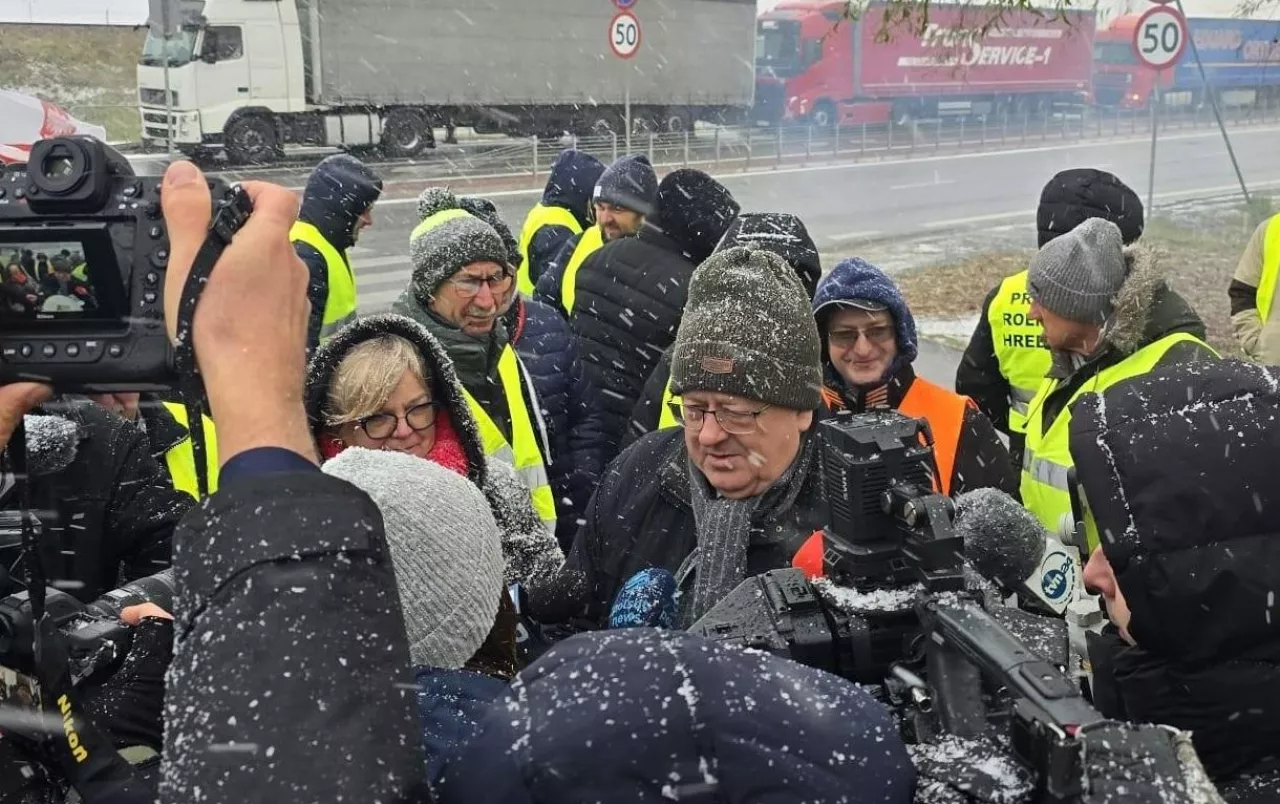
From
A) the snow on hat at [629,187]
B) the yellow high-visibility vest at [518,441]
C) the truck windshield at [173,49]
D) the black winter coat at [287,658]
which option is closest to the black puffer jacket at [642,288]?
the yellow high-visibility vest at [518,441]

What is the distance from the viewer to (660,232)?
465 centimetres

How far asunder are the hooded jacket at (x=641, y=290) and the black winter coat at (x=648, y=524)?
1.66 metres

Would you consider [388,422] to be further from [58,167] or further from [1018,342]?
[1018,342]

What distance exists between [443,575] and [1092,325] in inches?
105

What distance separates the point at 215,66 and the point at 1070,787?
2321cm

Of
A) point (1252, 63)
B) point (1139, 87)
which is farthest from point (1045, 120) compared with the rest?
point (1252, 63)

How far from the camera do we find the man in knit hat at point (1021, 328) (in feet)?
14.3

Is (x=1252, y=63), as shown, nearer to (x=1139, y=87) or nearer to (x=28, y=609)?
(x=1139, y=87)

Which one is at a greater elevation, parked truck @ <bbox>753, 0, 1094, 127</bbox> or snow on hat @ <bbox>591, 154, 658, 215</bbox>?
parked truck @ <bbox>753, 0, 1094, 127</bbox>

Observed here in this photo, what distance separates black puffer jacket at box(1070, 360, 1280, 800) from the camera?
137 cm

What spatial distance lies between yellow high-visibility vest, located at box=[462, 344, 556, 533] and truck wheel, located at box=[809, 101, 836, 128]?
27624mm

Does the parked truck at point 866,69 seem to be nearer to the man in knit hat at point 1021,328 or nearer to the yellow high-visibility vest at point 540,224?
the yellow high-visibility vest at point 540,224

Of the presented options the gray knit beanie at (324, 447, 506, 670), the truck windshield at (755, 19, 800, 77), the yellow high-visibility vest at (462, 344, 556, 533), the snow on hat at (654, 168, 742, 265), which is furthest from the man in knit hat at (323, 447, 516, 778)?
the truck windshield at (755, 19, 800, 77)

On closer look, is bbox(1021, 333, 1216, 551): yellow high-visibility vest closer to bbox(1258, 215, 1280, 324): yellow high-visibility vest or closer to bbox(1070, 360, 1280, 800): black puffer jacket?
bbox(1258, 215, 1280, 324): yellow high-visibility vest
